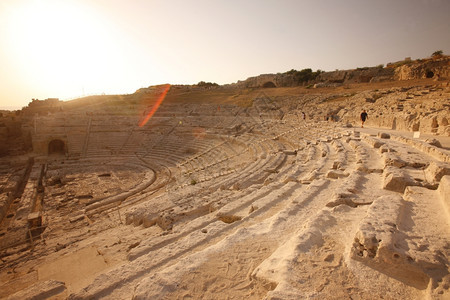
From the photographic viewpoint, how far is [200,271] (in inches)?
91.3

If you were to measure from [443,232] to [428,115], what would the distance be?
9.76 m

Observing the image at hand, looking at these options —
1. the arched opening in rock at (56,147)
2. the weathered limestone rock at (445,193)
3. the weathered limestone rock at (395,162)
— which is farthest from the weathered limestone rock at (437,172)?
the arched opening in rock at (56,147)

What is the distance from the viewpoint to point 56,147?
21.1 m

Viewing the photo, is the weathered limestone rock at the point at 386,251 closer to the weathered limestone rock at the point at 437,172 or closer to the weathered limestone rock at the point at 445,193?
the weathered limestone rock at the point at 445,193

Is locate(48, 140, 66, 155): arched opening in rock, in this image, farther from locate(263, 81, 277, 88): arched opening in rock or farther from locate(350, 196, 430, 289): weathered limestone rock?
locate(263, 81, 277, 88): arched opening in rock

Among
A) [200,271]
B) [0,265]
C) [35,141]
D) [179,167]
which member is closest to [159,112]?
[35,141]

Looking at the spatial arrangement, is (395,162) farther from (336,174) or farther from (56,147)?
(56,147)

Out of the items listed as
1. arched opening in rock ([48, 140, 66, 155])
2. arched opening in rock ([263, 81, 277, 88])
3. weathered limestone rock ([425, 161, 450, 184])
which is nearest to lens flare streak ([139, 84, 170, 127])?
arched opening in rock ([48, 140, 66, 155])

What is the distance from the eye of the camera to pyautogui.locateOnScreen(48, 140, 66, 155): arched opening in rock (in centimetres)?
2044

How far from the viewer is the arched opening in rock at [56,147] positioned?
67.1ft

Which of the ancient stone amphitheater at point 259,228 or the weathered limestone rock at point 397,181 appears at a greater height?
the weathered limestone rock at point 397,181

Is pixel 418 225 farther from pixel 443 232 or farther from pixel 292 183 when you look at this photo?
pixel 292 183

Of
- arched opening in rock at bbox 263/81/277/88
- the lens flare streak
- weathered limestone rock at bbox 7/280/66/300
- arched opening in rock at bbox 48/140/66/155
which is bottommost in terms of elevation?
weathered limestone rock at bbox 7/280/66/300

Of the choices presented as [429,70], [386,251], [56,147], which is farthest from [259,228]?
[429,70]
